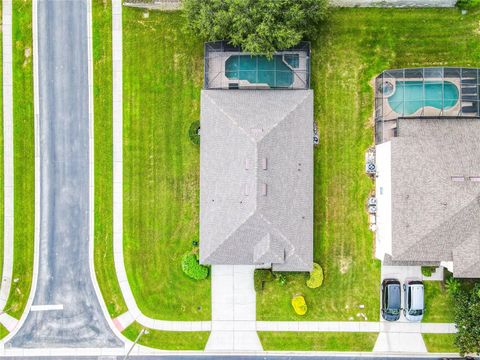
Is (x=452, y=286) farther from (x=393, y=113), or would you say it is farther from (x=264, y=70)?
(x=264, y=70)

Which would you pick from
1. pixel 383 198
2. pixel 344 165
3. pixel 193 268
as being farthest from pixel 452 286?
pixel 193 268

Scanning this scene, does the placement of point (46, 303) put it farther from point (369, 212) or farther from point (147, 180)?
point (369, 212)

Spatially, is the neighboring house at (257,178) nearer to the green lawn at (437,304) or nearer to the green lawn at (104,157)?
the green lawn at (104,157)

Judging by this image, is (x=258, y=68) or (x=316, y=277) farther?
(x=316, y=277)

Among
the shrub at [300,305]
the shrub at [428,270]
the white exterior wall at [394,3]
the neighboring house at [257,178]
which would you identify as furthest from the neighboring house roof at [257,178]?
the shrub at [428,270]

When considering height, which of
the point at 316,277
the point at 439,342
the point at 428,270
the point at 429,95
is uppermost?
the point at 429,95

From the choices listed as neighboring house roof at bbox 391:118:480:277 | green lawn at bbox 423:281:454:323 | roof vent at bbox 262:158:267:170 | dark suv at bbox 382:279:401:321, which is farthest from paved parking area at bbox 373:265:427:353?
roof vent at bbox 262:158:267:170

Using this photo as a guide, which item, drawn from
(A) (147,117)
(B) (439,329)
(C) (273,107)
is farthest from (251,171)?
(B) (439,329)
